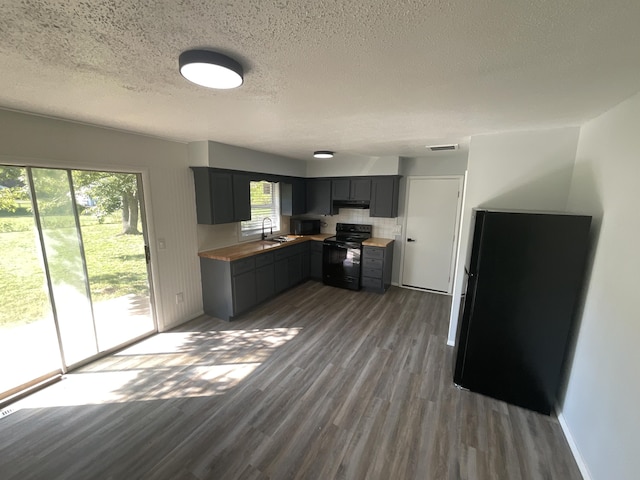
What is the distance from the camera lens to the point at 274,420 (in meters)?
2.05

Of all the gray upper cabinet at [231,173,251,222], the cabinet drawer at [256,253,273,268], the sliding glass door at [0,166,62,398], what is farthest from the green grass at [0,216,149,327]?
the cabinet drawer at [256,253,273,268]

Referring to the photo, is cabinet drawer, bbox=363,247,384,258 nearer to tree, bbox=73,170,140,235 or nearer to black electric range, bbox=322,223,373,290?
black electric range, bbox=322,223,373,290

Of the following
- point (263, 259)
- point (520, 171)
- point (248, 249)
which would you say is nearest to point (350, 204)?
point (263, 259)

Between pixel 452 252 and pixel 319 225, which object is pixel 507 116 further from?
pixel 319 225

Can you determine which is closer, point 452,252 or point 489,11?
point 489,11

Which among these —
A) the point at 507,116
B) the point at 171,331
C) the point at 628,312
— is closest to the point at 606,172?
the point at 507,116

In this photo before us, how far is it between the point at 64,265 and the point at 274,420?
2410 millimetres

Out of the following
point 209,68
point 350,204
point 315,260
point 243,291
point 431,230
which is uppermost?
point 209,68

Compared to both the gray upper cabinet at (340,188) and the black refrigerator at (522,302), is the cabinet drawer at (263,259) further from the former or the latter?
the black refrigerator at (522,302)

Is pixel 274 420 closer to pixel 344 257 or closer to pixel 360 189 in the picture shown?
pixel 344 257

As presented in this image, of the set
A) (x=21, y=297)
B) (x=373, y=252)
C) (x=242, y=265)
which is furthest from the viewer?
(x=373, y=252)

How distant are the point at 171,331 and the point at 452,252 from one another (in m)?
4.42

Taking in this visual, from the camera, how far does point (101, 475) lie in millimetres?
1637

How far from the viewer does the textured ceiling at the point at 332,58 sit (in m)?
0.89
